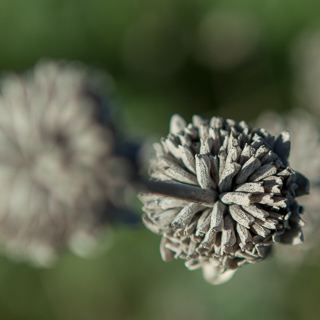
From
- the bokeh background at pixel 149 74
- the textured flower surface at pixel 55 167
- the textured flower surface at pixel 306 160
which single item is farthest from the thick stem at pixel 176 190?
the bokeh background at pixel 149 74

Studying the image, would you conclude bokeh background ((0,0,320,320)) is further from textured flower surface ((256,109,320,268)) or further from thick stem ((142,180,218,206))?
thick stem ((142,180,218,206))

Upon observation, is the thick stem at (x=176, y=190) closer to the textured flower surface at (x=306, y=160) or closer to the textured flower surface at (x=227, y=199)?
the textured flower surface at (x=227, y=199)

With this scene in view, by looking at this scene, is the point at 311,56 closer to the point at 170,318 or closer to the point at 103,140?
the point at 103,140

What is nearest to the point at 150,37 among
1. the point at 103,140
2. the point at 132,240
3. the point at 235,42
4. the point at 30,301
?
the point at 235,42

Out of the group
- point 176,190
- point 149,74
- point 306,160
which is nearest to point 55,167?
point 176,190

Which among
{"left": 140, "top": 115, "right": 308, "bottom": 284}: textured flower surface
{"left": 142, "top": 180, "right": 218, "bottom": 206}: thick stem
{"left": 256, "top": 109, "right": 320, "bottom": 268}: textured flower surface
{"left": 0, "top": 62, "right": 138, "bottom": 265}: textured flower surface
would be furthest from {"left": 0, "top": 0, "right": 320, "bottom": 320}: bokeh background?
{"left": 142, "top": 180, "right": 218, "bottom": 206}: thick stem
